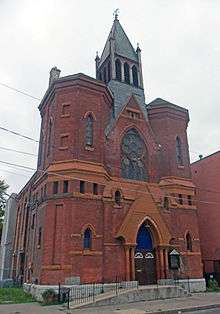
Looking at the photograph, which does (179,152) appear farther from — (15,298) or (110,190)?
(15,298)

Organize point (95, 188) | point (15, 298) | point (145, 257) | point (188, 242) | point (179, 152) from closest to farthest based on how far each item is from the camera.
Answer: point (15, 298)
point (95, 188)
point (145, 257)
point (188, 242)
point (179, 152)

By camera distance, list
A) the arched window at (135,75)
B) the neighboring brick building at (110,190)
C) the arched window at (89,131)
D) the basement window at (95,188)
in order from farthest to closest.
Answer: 1. the arched window at (135,75)
2. the arched window at (89,131)
3. the basement window at (95,188)
4. the neighboring brick building at (110,190)

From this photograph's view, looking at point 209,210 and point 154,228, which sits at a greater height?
point 209,210

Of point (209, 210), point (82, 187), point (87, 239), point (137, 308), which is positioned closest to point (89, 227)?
point (87, 239)

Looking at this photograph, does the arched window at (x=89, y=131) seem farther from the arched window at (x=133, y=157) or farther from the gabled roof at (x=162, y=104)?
the gabled roof at (x=162, y=104)

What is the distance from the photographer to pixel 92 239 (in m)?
20.2

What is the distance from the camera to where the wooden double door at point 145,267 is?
21797 mm

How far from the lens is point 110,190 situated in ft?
72.9

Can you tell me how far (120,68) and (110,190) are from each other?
549 inches

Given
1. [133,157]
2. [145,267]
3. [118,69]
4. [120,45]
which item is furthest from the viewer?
[120,45]

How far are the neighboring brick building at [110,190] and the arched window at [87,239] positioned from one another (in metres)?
0.07

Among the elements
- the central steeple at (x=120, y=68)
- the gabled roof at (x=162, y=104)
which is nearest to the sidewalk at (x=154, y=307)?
the central steeple at (x=120, y=68)

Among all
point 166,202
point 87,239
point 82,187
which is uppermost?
point 82,187

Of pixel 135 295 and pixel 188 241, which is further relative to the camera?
pixel 188 241
